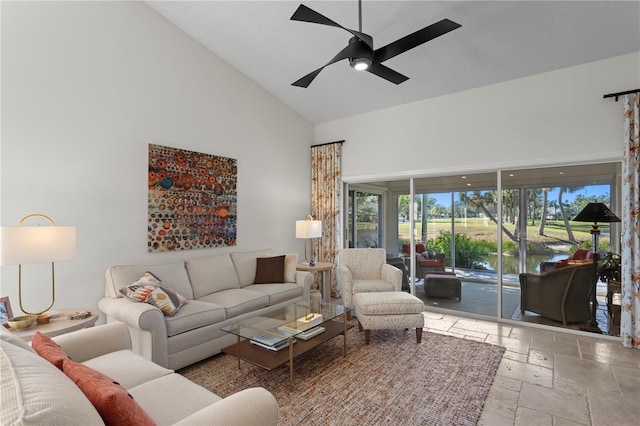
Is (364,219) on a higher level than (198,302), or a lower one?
higher

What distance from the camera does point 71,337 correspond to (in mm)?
1974

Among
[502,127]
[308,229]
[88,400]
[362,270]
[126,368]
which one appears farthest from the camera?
[308,229]

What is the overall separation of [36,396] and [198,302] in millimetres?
2520

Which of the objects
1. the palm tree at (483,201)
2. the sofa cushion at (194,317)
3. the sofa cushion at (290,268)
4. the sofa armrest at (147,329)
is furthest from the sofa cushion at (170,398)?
the palm tree at (483,201)

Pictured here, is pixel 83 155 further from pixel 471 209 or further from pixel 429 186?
pixel 471 209

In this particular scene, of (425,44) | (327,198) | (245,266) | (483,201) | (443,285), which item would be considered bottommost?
(443,285)

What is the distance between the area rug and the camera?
7.23 ft

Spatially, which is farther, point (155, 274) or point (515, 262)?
point (515, 262)

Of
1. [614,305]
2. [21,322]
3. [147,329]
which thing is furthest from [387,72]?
[614,305]

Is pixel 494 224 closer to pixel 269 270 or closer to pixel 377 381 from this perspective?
pixel 377 381

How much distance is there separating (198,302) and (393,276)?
92.9 inches

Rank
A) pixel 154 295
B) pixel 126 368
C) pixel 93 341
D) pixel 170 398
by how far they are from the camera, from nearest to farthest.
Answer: pixel 170 398, pixel 126 368, pixel 93 341, pixel 154 295

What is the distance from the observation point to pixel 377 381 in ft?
8.65

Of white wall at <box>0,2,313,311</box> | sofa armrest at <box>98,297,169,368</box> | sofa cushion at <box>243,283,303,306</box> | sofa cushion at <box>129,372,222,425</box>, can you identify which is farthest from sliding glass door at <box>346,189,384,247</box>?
sofa cushion at <box>129,372,222,425</box>
